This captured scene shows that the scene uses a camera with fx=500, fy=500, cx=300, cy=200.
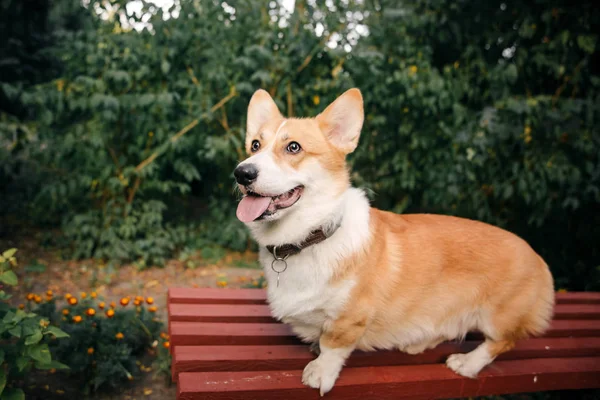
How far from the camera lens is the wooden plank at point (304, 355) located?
82.4 inches

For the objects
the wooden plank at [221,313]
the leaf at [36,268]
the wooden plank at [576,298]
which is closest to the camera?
the wooden plank at [221,313]

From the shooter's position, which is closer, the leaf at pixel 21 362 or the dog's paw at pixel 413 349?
the leaf at pixel 21 362

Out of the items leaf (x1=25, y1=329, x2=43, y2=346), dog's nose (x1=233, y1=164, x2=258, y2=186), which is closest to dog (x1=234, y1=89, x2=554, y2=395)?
dog's nose (x1=233, y1=164, x2=258, y2=186)

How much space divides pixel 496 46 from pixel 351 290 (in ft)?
11.3

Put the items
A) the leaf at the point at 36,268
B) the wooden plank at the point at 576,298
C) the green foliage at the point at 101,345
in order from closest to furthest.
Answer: the green foliage at the point at 101,345 → the wooden plank at the point at 576,298 → the leaf at the point at 36,268

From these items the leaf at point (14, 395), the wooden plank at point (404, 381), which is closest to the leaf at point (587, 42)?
the wooden plank at point (404, 381)

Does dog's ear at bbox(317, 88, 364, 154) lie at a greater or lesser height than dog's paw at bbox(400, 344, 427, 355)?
greater

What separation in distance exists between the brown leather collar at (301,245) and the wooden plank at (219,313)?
1.94ft

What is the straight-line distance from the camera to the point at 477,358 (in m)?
2.29

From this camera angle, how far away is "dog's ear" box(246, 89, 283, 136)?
243 centimetres

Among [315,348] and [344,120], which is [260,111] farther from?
[315,348]

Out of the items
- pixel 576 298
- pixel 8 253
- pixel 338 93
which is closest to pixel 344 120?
pixel 8 253

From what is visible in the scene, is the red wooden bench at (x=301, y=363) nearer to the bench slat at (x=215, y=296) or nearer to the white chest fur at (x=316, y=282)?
the bench slat at (x=215, y=296)

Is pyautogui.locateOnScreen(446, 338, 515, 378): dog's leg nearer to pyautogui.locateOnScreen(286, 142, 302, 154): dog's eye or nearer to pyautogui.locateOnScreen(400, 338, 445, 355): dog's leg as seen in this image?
pyautogui.locateOnScreen(400, 338, 445, 355): dog's leg
